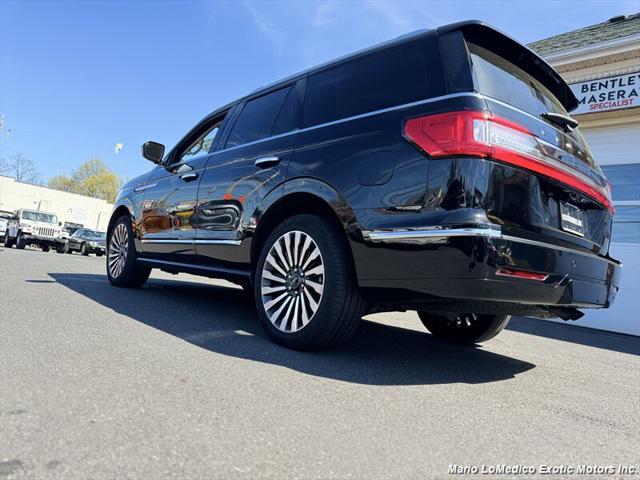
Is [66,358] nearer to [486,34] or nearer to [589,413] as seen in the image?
[589,413]

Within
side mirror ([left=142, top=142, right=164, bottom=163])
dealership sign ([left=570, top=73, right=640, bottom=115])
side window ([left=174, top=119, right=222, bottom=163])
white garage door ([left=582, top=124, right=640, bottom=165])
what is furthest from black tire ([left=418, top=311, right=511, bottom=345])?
white garage door ([left=582, top=124, right=640, bottom=165])

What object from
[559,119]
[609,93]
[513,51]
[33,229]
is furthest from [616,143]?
[33,229]

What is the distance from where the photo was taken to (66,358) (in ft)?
7.92

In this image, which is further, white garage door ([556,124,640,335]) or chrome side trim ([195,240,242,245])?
white garage door ([556,124,640,335])

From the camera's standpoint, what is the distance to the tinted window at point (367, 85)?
277cm

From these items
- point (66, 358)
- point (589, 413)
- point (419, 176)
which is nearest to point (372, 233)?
point (419, 176)

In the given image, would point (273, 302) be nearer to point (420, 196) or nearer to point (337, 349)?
point (337, 349)

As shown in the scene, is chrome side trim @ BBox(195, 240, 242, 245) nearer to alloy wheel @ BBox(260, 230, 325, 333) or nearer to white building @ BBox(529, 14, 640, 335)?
alloy wheel @ BBox(260, 230, 325, 333)

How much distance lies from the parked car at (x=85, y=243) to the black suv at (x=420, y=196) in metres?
22.3

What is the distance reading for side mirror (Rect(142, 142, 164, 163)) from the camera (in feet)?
17.3

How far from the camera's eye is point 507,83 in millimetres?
2795

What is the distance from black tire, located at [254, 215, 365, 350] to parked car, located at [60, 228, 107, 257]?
22.7 meters

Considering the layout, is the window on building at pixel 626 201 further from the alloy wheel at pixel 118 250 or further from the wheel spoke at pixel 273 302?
the alloy wheel at pixel 118 250

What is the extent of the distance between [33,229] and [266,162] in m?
21.4
